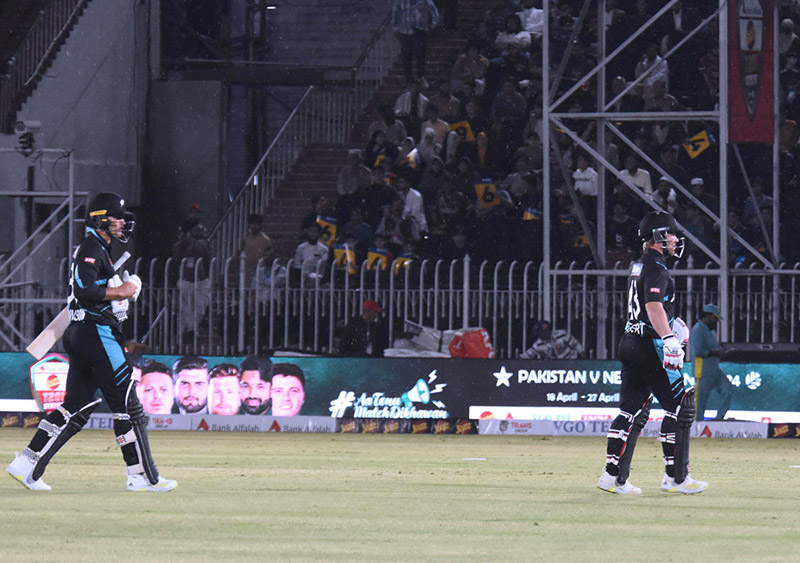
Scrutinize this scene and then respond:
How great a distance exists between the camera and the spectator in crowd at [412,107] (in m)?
29.0

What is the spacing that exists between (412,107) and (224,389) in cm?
863

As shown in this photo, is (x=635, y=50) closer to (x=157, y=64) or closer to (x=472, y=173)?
(x=472, y=173)

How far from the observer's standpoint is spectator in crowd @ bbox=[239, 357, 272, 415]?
22562 mm

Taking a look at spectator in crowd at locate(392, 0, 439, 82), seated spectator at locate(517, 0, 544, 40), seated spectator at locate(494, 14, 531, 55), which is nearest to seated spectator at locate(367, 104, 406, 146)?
spectator in crowd at locate(392, 0, 439, 82)

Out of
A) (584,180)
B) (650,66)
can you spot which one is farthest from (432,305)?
(650,66)

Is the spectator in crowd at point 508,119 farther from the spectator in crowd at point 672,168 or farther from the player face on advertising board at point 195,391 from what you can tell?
the player face on advertising board at point 195,391

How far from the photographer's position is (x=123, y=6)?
30766mm

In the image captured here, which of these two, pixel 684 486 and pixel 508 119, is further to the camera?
pixel 508 119

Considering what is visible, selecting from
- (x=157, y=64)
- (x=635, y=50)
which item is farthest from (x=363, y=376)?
(x=157, y=64)

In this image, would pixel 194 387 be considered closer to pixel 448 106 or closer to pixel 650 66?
pixel 448 106

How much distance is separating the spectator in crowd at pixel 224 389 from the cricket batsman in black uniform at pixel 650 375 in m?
10.6

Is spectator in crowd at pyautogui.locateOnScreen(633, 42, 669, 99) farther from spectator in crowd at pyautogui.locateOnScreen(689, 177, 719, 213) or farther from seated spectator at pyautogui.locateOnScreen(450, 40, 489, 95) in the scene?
seated spectator at pyautogui.locateOnScreen(450, 40, 489, 95)

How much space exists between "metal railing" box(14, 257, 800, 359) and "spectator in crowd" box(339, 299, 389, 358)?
188 millimetres

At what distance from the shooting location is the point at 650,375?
12.6 metres
